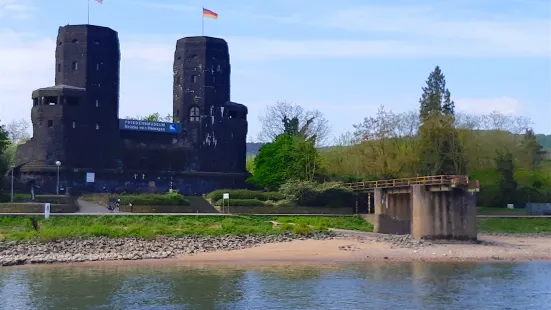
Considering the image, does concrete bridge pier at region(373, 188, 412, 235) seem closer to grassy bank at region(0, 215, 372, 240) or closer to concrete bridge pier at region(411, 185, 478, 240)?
grassy bank at region(0, 215, 372, 240)

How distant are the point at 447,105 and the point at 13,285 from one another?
70831 millimetres

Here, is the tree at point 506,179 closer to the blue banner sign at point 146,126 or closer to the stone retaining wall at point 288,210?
the stone retaining wall at point 288,210

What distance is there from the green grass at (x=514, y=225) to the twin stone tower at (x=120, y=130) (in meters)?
24.0

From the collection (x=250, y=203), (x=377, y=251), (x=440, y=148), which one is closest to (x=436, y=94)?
(x=440, y=148)

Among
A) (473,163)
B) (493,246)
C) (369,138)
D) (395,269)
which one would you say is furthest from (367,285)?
(473,163)

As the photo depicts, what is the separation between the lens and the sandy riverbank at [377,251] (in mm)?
43469

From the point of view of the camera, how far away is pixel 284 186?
65875 mm

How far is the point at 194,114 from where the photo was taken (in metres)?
73.0

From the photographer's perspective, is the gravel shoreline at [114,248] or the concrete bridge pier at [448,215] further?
the concrete bridge pier at [448,215]

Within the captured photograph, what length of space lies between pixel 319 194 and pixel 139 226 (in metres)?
18.2

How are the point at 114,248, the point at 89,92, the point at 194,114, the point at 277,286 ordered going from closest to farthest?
the point at 277,286 < the point at 114,248 < the point at 89,92 < the point at 194,114

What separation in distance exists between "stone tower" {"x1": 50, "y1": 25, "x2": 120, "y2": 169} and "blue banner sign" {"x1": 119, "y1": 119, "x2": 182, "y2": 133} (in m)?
1.38

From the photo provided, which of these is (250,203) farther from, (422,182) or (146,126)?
(422,182)

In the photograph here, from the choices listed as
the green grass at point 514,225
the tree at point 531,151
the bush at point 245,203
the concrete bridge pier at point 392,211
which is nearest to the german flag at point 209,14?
the bush at point 245,203
